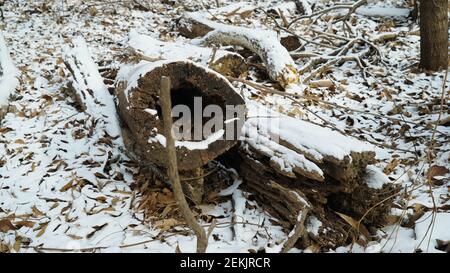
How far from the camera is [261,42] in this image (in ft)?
15.8

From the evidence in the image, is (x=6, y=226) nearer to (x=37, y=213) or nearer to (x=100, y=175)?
(x=37, y=213)

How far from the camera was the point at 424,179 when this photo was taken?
3.01 meters

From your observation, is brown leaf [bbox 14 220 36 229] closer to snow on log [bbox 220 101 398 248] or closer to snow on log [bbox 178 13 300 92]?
snow on log [bbox 220 101 398 248]

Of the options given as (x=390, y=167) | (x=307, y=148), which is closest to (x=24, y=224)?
(x=307, y=148)

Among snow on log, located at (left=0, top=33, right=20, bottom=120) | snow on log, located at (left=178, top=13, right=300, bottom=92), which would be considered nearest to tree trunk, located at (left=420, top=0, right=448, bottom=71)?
→ snow on log, located at (left=178, top=13, right=300, bottom=92)

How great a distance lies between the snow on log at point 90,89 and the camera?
11.9ft

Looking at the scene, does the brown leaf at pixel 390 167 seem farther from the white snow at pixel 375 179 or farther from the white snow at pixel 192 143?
the white snow at pixel 192 143

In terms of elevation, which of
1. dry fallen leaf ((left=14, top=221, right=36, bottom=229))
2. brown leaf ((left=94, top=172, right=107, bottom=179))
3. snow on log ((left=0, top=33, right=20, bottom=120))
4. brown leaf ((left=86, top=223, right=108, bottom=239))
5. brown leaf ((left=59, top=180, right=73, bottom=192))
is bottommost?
brown leaf ((left=86, top=223, right=108, bottom=239))

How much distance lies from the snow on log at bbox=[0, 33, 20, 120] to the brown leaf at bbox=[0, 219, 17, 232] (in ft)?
6.09

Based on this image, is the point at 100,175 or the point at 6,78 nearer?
the point at 100,175

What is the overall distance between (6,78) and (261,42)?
3.42 metres

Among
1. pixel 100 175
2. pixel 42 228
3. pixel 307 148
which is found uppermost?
pixel 307 148

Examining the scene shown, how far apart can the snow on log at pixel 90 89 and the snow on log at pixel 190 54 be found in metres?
0.61

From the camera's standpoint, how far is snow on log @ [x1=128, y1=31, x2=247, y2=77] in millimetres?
3890
